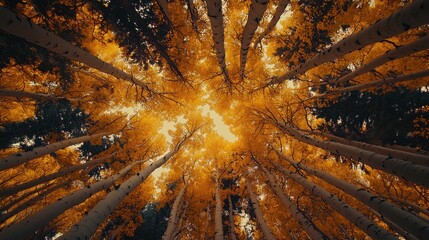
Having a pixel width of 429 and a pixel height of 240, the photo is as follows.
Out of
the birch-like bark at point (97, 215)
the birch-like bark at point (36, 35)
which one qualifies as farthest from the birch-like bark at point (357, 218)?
the birch-like bark at point (36, 35)

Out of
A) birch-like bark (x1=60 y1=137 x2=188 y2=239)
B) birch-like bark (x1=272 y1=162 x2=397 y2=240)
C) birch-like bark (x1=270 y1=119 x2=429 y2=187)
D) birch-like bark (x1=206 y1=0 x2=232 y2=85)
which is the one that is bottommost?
birch-like bark (x1=60 y1=137 x2=188 y2=239)

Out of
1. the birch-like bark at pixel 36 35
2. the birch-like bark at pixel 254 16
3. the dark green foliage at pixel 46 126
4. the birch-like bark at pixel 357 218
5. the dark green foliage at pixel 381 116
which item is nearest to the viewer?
the birch-like bark at pixel 36 35

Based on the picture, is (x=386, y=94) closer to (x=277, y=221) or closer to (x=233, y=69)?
(x=233, y=69)

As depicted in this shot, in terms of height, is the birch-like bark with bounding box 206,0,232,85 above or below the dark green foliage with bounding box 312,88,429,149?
above

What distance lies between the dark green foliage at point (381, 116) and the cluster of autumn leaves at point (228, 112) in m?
0.86

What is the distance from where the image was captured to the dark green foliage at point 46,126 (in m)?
10.8

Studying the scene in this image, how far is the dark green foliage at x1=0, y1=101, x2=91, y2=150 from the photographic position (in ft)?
35.5

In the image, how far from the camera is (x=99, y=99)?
422 inches

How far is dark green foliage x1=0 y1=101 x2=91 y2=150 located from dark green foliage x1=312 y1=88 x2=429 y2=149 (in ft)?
38.6

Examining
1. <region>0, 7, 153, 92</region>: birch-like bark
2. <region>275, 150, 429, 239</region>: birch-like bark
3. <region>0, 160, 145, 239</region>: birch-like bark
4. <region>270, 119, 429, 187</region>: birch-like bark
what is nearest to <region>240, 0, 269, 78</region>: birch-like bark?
<region>270, 119, 429, 187</region>: birch-like bark

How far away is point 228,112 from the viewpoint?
11.9 meters

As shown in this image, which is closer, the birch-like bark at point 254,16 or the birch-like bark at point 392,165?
the birch-like bark at point 392,165

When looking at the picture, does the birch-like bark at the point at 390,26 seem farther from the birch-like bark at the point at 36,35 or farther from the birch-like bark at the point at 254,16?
the birch-like bark at the point at 36,35

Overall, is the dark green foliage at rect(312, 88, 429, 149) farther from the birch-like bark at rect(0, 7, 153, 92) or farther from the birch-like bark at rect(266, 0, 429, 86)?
the birch-like bark at rect(0, 7, 153, 92)
